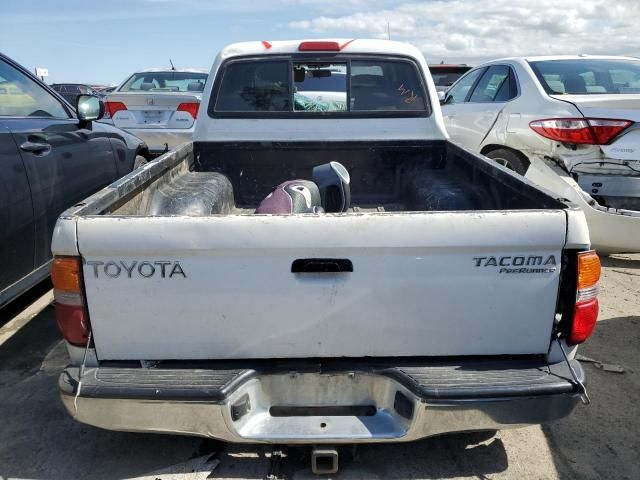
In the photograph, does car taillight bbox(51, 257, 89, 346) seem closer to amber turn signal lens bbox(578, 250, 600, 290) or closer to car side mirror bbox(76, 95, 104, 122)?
A: amber turn signal lens bbox(578, 250, 600, 290)

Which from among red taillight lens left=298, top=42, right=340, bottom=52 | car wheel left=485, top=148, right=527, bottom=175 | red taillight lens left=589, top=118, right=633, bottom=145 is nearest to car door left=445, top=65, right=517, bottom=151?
car wheel left=485, top=148, right=527, bottom=175

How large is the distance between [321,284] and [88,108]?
3092 millimetres

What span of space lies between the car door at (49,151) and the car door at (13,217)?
0.06m

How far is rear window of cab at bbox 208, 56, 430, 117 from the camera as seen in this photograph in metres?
4.08

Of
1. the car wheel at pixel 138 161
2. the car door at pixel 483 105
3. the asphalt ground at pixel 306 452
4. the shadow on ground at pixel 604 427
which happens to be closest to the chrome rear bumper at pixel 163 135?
the car wheel at pixel 138 161

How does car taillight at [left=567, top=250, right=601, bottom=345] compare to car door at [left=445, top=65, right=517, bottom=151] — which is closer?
car taillight at [left=567, top=250, right=601, bottom=345]

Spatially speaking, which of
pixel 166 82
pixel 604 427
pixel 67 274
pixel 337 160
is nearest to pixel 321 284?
Answer: pixel 67 274

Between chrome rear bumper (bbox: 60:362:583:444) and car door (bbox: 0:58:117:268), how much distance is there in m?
1.80

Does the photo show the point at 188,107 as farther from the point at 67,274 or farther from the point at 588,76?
the point at 67,274

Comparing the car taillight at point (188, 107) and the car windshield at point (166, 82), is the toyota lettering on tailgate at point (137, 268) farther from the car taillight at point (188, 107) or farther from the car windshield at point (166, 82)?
the car windshield at point (166, 82)

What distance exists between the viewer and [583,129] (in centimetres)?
463

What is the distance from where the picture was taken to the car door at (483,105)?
5898mm

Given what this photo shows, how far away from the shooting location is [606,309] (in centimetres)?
408

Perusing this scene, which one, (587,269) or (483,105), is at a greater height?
(483,105)
